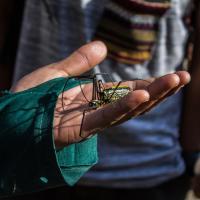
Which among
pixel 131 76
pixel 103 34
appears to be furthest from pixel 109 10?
pixel 131 76

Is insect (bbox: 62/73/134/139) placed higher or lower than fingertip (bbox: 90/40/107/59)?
lower

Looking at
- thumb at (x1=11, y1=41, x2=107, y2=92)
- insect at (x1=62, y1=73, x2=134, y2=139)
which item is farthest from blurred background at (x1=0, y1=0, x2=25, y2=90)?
insect at (x1=62, y1=73, x2=134, y2=139)

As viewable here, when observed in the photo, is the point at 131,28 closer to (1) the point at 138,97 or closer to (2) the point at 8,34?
(2) the point at 8,34

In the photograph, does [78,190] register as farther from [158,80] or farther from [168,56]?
[158,80]

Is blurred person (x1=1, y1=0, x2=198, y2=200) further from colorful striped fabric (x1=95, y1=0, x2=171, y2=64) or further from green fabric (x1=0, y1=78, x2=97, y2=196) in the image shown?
green fabric (x1=0, y1=78, x2=97, y2=196)

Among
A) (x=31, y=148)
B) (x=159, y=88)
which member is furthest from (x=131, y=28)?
(x=31, y=148)

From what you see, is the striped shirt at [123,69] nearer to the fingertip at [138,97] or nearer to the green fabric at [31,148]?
the green fabric at [31,148]

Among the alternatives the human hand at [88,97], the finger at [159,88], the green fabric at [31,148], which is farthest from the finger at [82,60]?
the finger at [159,88]
